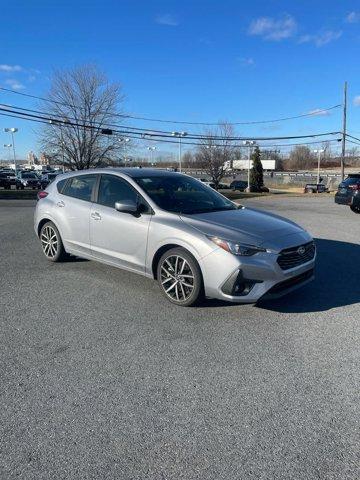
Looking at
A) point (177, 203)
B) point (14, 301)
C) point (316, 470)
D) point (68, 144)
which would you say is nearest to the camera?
point (316, 470)

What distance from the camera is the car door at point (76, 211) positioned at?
19.9ft

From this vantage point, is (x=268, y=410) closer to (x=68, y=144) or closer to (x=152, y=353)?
(x=152, y=353)

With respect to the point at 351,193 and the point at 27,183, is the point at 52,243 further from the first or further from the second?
the point at 27,183

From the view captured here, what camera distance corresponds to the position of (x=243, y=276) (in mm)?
4316

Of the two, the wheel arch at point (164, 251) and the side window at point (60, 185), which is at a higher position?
the side window at point (60, 185)

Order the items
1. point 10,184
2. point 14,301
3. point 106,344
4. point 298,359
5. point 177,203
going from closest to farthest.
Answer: point 298,359 < point 106,344 < point 14,301 < point 177,203 < point 10,184

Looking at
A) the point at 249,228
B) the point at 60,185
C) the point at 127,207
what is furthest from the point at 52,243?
the point at 249,228

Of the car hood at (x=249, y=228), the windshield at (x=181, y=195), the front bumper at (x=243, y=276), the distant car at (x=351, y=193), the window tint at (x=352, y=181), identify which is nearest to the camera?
the front bumper at (x=243, y=276)

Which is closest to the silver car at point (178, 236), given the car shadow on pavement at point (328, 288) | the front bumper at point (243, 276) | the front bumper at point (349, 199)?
the front bumper at point (243, 276)

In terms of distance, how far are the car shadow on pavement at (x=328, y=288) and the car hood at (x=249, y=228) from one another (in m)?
0.69

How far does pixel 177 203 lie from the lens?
213 inches

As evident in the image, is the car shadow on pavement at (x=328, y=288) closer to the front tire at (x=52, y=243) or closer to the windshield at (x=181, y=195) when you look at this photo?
the windshield at (x=181, y=195)

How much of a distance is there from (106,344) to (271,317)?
6.01ft

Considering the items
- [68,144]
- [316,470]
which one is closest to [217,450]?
[316,470]
